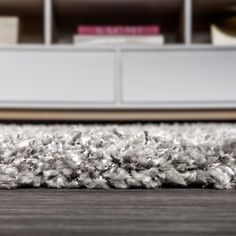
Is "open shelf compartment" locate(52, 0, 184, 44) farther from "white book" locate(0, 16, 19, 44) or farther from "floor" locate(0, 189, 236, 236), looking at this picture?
"floor" locate(0, 189, 236, 236)

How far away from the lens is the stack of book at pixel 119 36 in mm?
1797

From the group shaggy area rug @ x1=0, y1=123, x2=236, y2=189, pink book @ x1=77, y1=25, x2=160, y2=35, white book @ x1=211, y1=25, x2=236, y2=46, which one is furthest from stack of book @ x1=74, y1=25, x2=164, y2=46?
shaggy area rug @ x1=0, y1=123, x2=236, y2=189

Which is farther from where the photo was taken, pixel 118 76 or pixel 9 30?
pixel 9 30

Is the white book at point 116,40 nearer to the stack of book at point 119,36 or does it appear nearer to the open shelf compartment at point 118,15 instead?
the stack of book at point 119,36

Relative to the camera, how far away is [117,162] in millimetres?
469

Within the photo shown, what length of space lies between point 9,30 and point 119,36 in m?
0.44

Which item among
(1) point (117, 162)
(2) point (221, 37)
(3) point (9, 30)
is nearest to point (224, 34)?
(2) point (221, 37)

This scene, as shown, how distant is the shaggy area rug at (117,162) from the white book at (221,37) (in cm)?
139

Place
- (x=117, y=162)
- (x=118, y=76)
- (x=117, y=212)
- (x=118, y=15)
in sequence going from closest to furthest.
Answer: (x=117, y=212) < (x=117, y=162) < (x=118, y=76) < (x=118, y=15)

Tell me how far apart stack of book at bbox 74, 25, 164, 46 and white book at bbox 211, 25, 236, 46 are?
8.2 inches

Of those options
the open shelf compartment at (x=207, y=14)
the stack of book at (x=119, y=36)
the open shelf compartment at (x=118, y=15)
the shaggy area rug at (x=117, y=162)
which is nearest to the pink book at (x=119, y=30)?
the stack of book at (x=119, y=36)

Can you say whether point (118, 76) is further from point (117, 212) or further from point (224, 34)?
point (117, 212)

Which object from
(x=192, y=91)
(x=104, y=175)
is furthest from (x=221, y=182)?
(x=192, y=91)

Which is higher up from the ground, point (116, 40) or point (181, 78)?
point (116, 40)
